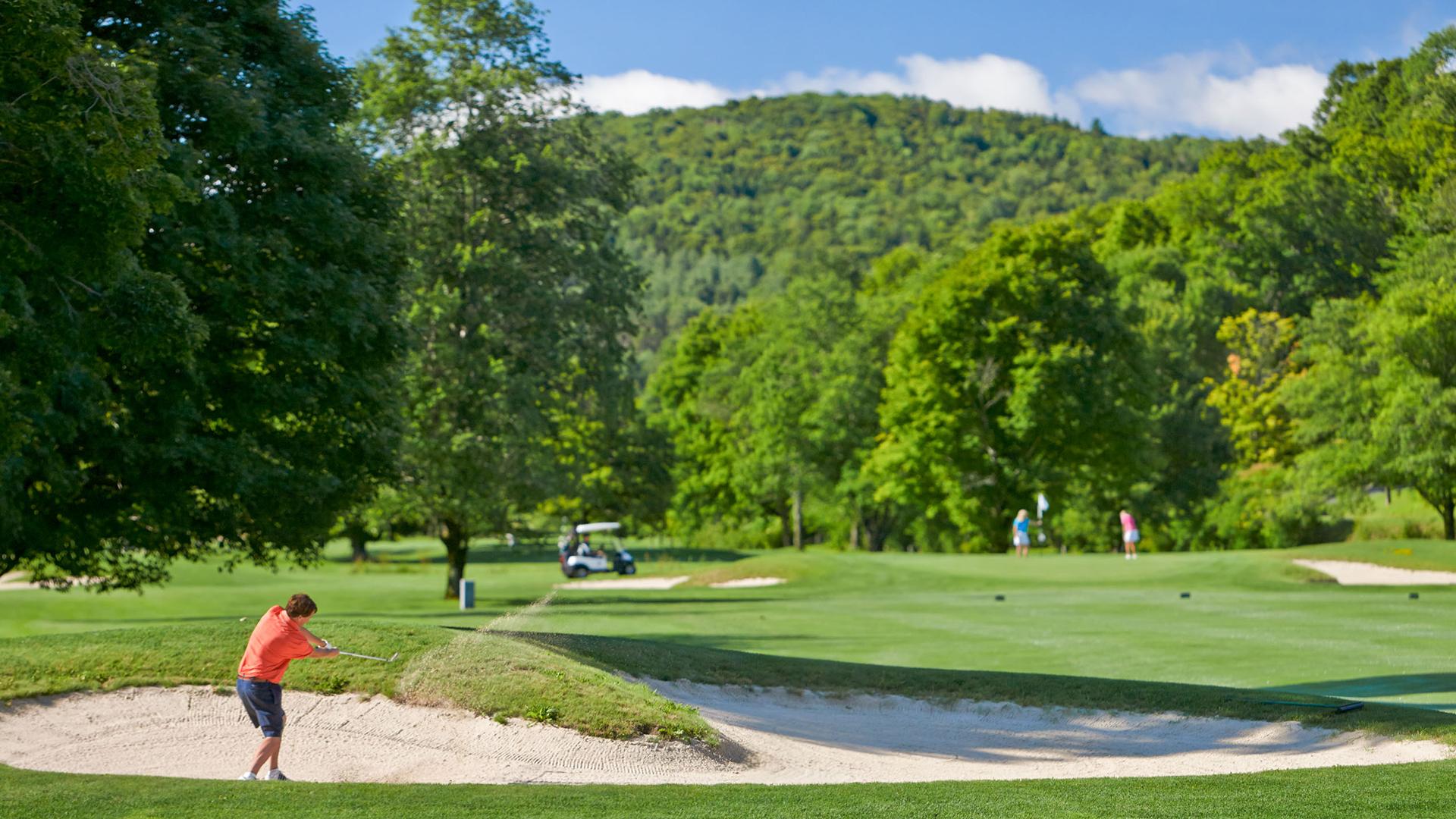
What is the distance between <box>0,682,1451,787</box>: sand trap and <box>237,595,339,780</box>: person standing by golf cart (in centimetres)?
74

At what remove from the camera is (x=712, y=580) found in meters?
44.3

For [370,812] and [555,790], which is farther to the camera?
[555,790]

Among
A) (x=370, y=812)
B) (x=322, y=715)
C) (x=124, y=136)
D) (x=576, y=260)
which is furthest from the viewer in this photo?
(x=576, y=260)

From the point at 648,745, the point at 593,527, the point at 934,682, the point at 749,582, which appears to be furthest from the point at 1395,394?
the point at 648,745

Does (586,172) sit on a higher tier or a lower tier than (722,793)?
higher

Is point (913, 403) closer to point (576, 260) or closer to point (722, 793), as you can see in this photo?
point (576, 260)

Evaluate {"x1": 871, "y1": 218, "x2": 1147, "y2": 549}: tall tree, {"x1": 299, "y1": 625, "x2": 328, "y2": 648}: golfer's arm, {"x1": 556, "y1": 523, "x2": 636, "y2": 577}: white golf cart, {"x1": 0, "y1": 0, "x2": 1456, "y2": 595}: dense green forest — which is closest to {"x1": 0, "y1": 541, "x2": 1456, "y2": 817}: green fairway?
{"x1": 299, "y1": 625, "x2": 328, "y2": 648}: golfer's arm

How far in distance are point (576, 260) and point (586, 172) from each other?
2.38 meters

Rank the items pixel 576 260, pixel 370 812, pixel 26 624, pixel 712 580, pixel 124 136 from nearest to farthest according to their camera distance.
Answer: pixel 370 812
pixel 124 136
pixel 26 624
pixel 576 260
pixel 712 580

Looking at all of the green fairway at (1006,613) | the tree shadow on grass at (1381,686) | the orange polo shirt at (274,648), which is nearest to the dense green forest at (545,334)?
the orange polo shirt at (274,648)

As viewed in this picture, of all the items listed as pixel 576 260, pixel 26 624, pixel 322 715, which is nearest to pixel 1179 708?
pixel 322 715

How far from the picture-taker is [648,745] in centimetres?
1280

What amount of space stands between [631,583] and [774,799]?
121ft

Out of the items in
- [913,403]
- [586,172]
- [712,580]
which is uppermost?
[586,172]
